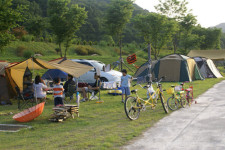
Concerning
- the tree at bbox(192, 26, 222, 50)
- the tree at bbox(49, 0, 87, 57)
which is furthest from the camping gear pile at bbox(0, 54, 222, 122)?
the tree at bbox(192, 26, 222, 50)

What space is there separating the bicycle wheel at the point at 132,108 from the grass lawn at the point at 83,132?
160 millimetres

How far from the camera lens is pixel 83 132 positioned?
5.90m

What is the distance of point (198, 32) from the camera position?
57.1 meters

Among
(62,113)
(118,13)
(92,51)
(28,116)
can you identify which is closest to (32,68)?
(28,116)

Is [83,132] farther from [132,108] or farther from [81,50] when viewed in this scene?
[81,50]

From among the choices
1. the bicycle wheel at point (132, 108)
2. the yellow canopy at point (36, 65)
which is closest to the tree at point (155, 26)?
the yellow canopy at point (36, 65)

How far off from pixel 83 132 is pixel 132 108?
172 cm

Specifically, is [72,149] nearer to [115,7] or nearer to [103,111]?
[103,111]

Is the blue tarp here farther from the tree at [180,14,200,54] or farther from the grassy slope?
the tree at [180,14,200,54]

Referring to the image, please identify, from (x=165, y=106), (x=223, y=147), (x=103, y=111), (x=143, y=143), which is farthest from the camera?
(x=103, y=111)

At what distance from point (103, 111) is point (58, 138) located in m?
3.18

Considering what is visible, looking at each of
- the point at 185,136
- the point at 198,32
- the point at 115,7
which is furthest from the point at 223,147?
the point at 198,32

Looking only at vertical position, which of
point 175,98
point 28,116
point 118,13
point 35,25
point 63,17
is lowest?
point 28,116

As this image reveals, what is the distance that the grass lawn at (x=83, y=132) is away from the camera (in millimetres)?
5008
